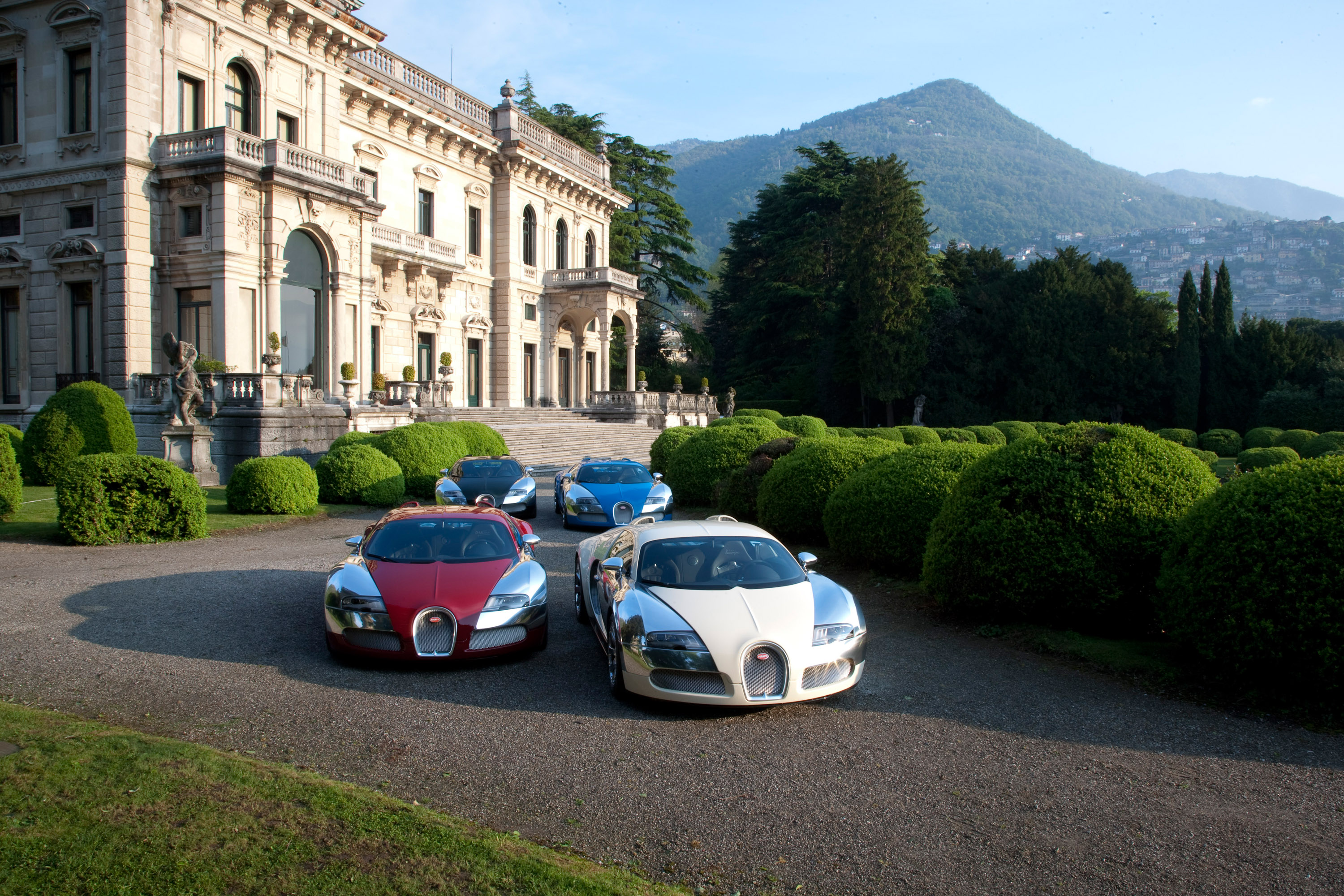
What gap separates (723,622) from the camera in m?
5.89

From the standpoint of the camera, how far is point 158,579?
9758 millimetres

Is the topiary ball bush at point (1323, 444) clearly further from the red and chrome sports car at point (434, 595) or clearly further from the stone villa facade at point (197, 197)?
the red and chrome sports car at point (434, 595)

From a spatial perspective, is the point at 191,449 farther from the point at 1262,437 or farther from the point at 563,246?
the point at 1262,437

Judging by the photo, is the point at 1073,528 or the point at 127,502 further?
the point at 127,502

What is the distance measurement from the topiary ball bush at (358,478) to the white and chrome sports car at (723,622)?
430 inches

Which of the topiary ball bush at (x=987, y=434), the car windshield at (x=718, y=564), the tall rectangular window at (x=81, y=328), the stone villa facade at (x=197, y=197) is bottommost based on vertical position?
the car windshield at (x=718, y=564)

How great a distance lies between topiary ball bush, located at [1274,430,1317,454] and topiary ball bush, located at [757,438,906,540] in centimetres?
2718

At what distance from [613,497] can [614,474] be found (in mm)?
872

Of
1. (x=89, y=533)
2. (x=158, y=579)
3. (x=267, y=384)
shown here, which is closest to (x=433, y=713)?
(x=158, y=579)

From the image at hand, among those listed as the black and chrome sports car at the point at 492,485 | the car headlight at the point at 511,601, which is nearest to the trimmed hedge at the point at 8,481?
the black and chrome sports car at the point at 492,485

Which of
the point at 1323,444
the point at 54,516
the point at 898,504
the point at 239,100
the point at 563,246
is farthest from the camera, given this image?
the point at 563,246

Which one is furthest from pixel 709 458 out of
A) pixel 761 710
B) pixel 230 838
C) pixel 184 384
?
pixel 230 838

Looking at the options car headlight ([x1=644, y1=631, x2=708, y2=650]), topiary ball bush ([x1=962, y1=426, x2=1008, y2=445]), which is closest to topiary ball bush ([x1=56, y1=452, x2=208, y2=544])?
car headlight ([x1=644, y1=631, x2=708, y2=650])

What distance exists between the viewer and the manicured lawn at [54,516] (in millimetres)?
12234
